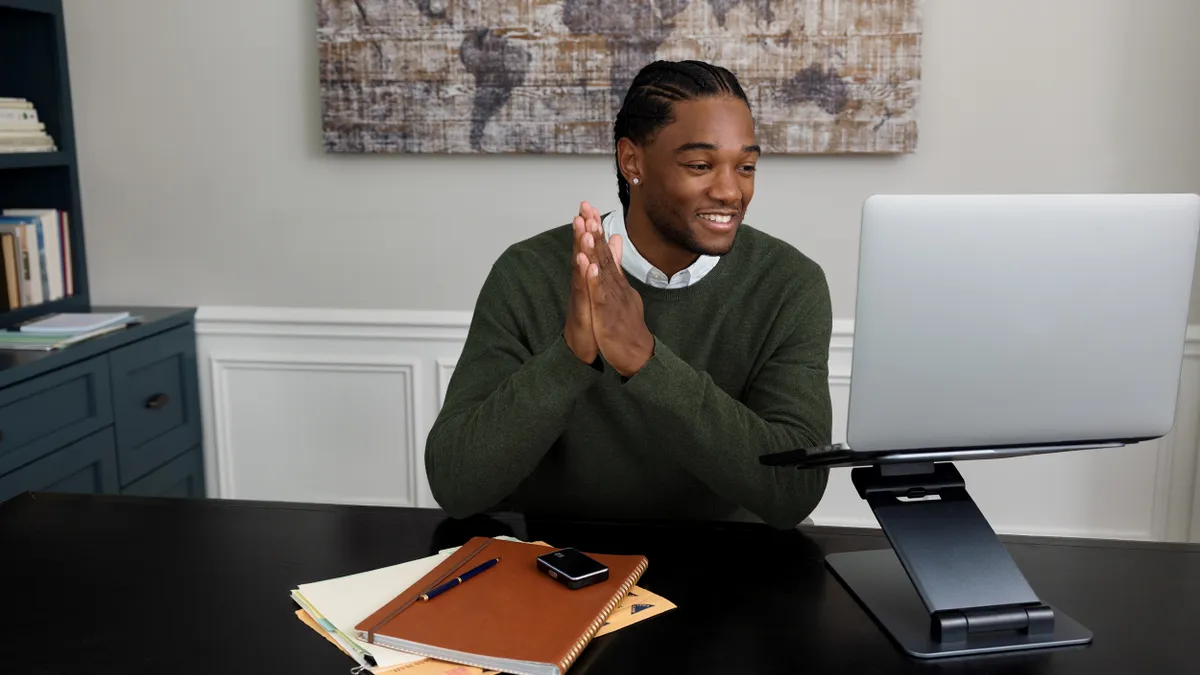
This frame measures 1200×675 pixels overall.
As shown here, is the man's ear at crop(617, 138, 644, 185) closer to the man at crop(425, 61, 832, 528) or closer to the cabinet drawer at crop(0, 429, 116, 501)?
the man at crop(425, 61, 832, 528)

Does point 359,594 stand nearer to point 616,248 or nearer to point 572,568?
point 572,568

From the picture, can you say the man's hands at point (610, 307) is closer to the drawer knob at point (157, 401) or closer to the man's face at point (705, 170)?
the man's face at point (705, 170)

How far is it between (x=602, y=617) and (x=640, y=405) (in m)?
0.39

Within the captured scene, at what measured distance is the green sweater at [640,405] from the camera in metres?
1.35

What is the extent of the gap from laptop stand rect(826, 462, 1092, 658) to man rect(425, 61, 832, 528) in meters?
0.22

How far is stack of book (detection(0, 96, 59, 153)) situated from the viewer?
8.41ft

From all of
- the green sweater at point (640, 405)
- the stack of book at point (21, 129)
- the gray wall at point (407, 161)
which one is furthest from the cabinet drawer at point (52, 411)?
the green sweater at point (640, 405)

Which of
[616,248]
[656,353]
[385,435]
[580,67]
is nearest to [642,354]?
[656,353]

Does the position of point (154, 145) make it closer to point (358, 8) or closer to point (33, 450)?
point (358, 8)

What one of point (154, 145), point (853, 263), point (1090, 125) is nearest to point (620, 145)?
point (853, 263)

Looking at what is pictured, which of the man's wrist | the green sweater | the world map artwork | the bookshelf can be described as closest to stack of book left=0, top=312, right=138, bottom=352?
the bookshelf

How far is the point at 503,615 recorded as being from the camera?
3.40ft

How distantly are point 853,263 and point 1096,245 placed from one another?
1623 millimetres

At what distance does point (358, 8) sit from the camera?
8.61 feet
